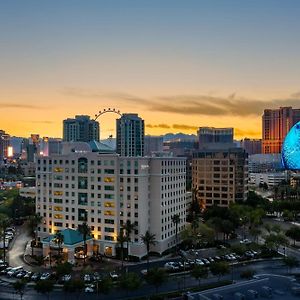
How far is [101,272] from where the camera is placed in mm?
45125

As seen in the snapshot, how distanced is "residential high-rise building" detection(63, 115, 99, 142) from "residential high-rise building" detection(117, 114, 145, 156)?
64.4 ft

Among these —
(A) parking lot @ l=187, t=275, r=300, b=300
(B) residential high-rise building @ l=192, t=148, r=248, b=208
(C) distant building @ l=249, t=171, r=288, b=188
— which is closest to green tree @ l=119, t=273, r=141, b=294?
(A) parking lot @ l=187, t=275, r=300, b=300

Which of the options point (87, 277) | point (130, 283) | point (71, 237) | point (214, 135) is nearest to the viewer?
point (130, 283)

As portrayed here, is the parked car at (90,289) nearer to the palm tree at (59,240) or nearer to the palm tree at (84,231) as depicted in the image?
the palm tree at (59,240)

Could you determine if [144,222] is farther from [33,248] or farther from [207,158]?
[207,158]

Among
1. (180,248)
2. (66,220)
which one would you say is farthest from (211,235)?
(66,220)

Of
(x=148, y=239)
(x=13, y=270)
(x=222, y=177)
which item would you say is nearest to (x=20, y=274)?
(x=13, y=270)

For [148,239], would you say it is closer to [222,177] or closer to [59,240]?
[59,240]

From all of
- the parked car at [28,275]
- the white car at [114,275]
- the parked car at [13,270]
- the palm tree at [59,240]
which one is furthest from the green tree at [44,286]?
the palm tree at [59,240]

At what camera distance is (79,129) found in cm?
17925

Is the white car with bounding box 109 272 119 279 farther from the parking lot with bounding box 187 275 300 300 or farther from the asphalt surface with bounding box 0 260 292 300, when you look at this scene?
the parking lot with bounding box 187 275 300 300

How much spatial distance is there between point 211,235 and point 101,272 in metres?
17.6

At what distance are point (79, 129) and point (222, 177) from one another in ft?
342

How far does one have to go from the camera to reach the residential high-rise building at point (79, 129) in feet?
584
